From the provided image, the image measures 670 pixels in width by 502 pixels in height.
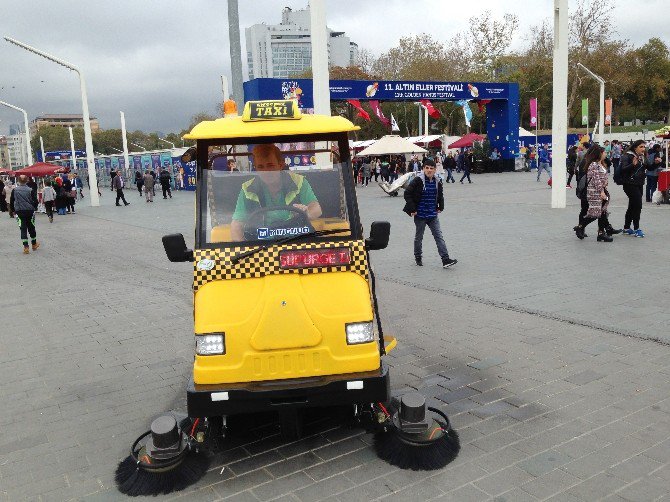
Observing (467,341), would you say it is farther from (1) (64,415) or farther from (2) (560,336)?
(1) (64,415)

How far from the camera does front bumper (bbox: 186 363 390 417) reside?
3.64 meters

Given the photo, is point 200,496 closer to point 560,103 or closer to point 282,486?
point 282,486

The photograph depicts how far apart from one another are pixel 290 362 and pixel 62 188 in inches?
988

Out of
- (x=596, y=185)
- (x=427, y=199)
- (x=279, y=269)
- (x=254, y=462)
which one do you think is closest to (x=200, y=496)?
(x=254, y=462)

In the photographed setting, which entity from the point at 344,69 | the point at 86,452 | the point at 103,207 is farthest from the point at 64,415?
the point at 344,69

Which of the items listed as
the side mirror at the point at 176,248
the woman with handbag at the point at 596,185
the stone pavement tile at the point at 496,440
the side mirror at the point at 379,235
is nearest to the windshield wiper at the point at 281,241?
the side mirror at the point at 379,235

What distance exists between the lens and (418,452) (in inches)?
150

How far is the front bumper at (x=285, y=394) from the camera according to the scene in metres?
3.64

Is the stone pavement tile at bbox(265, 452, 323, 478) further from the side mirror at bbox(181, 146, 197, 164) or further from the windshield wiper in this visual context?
the side mirror at bbox(181, 146, 197, 164)

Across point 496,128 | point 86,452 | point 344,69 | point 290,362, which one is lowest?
point 86,452

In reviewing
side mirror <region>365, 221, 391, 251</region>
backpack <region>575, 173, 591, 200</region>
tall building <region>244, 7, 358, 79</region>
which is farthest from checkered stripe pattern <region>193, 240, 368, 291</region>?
tall building <region>244, 7, 358, 79</region>

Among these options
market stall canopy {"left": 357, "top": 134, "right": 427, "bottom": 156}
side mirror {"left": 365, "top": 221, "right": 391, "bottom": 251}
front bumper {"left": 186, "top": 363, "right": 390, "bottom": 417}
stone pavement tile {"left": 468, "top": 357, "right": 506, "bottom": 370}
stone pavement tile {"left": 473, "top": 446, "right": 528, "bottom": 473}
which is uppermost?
market stall canopy {"left": 357, "top": 134, "right": 427, "bottom": 156}

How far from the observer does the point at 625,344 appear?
578cm

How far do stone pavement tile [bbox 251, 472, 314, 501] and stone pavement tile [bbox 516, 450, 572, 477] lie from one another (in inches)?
53.2
